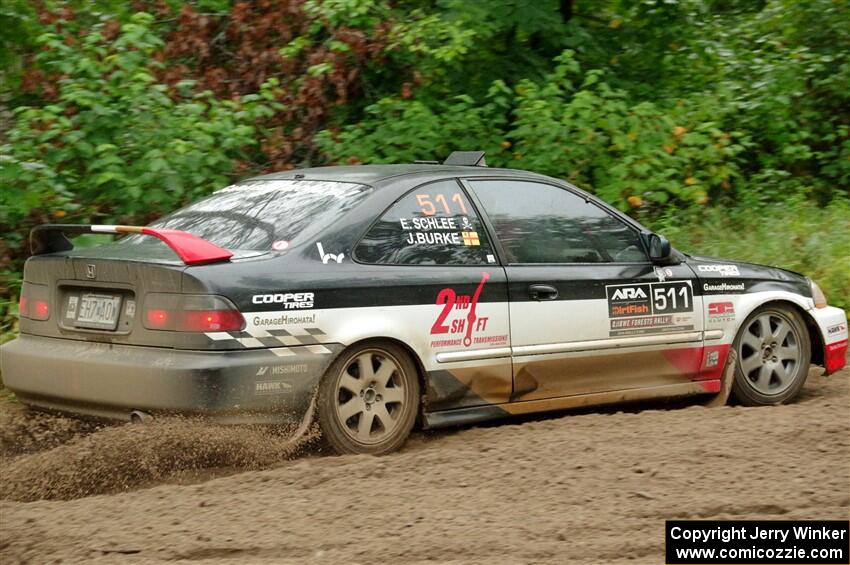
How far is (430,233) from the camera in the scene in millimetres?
6336

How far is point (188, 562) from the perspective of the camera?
4211 millimetres

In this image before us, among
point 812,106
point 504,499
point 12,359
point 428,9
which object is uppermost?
point 428,9

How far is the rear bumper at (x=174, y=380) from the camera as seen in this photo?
17.6 ft

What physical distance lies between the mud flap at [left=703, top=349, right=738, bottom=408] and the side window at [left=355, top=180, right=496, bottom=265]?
1.79 metres

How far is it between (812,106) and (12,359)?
961cm

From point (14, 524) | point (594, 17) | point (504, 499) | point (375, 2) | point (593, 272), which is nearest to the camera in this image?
point (14, 524)

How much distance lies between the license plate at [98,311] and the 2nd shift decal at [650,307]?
269 cm

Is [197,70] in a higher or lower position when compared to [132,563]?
higher

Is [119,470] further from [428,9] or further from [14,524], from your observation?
[428,9]

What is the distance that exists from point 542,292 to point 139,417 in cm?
224

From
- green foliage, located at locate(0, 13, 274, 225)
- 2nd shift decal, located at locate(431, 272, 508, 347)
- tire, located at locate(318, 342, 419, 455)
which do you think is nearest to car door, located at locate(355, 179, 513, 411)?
2nd shift decal, located at locate(431, 272, 508, 347)

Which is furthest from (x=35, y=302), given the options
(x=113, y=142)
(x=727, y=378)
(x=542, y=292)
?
(x=727, y=378)

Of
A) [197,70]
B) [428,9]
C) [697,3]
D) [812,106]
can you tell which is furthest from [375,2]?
[812,106]

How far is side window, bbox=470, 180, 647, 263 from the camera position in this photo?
663 cm
